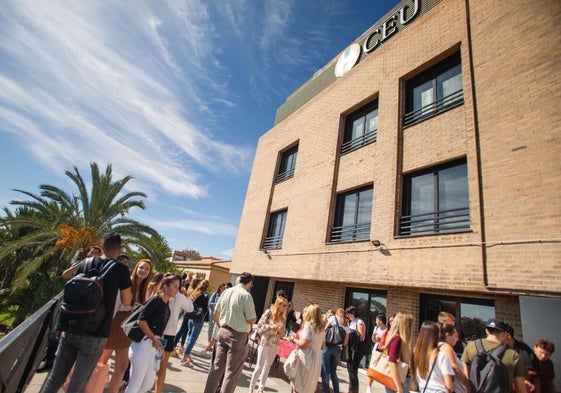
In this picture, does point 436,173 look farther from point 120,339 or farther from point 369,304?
point 120,339

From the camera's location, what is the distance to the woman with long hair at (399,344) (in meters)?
3.69

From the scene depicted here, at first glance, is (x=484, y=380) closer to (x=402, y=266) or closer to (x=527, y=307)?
(x=527, y=307)

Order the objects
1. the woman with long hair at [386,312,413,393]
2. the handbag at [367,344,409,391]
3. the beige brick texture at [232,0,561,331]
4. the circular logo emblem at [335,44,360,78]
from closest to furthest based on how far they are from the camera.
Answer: the woman with long hair at [386,312,413,393]
the handbag at [367,344,409,391]
the beige brick texture at [232,0,561,331]
the circular logo emblem at [335,44,360,78]


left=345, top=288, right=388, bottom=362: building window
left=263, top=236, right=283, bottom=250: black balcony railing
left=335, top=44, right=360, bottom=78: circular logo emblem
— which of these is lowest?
left=345, top=288, right=388, bottom=362: building window

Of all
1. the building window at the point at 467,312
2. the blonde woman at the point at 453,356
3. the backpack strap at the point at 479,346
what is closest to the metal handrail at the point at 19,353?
the blonde woman at the point at 453,356

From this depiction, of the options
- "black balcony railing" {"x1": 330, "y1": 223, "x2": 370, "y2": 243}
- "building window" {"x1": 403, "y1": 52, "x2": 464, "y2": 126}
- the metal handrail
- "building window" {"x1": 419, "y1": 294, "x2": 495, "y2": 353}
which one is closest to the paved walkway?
the metal handrail

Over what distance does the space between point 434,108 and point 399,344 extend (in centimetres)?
743

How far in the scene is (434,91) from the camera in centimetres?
921

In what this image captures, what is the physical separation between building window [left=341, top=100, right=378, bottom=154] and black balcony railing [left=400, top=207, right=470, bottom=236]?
3467 mm

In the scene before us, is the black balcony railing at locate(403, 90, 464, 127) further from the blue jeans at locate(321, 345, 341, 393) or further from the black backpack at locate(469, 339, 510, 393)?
the blue jeans at locate(321, 345, 341, 393)

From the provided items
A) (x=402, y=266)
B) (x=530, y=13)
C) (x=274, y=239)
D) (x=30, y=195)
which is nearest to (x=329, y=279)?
(x=402, y=266)

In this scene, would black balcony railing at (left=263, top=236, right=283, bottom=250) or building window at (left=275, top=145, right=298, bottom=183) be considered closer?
black balcony railing at (left=263, top=236, right=283, bottom=250)

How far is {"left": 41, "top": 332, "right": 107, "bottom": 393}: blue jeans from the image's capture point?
288cm

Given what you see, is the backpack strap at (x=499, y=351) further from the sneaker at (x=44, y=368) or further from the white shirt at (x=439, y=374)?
the sneaker at (x=44, y=368)
